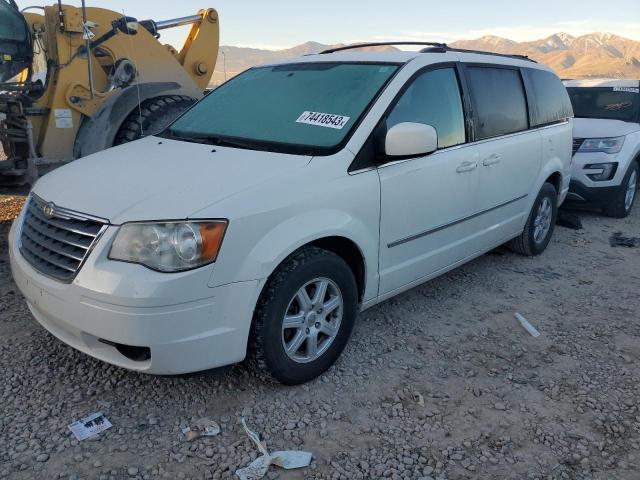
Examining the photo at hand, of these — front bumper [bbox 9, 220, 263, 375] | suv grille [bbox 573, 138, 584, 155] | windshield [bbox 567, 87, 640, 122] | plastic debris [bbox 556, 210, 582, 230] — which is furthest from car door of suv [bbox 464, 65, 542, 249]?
windshield [bbox 567, 87, 640, 122]

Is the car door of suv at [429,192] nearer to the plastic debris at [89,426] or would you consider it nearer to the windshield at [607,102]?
the plastic debris at [89,426]

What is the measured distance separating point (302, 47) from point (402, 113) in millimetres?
143126

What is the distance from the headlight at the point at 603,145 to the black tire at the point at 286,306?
17.2 feet

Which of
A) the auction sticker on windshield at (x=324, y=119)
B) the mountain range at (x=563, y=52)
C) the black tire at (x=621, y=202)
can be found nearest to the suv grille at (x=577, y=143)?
the black tire at (x=621, y=202)

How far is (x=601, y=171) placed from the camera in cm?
701

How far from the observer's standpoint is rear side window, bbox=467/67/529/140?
4219 millimetres

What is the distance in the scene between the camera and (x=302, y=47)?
139 m

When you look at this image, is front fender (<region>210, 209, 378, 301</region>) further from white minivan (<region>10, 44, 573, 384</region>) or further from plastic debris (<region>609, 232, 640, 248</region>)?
plastic debris (<region>609, 232, 640, 248</region>)

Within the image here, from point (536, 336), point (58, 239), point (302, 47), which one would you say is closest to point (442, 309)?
point (536, 336)

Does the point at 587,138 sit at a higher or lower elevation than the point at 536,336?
higher

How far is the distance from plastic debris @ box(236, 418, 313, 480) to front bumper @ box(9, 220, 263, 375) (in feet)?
1.51

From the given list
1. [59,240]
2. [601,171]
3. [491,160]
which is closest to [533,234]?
[491,160]

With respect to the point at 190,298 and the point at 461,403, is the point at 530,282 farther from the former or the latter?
the point at 190,298

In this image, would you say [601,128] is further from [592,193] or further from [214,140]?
[214,140]
